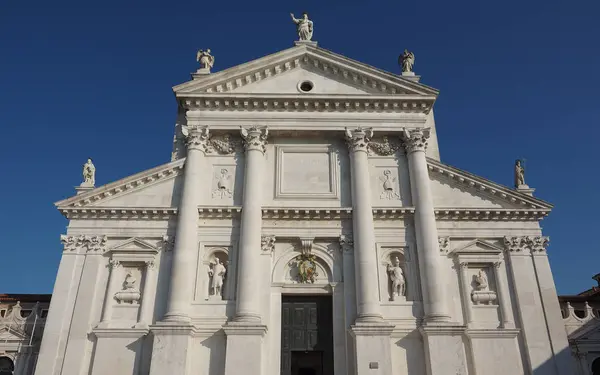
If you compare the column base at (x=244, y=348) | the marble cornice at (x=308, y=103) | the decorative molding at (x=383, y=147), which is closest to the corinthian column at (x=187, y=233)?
A: the marble cornice at (x=308, y=103)

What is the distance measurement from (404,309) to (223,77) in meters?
12.1

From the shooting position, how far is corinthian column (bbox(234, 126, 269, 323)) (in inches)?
728

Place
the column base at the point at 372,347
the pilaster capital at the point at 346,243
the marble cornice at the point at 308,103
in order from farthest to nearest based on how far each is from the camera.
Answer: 1. the marble cornice at the point at 308,103
2. the pilaster capital at the point at 346,243
3. the column base at the point at 372,347

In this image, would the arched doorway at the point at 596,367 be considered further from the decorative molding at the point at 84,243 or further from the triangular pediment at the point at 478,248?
the decorative molding at the point at 84,243

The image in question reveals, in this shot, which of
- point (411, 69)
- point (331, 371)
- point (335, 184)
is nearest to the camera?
point (331, 371)

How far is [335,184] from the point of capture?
21.4 metres

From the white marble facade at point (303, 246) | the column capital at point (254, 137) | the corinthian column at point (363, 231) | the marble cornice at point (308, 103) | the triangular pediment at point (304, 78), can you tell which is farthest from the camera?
the triangular pediment at point (304, 78)

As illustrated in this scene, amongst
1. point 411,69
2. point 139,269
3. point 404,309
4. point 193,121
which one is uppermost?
point 411,69

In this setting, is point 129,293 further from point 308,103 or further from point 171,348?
point 308,103

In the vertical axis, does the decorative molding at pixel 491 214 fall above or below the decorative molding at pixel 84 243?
above

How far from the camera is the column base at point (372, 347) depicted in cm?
1728

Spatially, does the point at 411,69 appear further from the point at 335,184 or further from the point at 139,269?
the point at 139,269

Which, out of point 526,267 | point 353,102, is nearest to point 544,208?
point 526,267

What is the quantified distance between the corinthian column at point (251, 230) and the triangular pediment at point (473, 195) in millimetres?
7215
